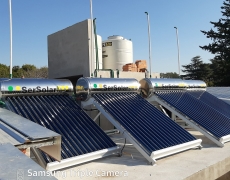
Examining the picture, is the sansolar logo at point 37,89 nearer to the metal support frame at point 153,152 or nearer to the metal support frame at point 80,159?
the metal support frame at point 153,152

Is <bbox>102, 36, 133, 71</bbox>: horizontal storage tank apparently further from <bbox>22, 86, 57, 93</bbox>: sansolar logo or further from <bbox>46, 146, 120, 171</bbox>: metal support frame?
<bbox>46, 146, 120, 171</bbox>: metal support frame

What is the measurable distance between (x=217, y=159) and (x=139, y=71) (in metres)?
6.77

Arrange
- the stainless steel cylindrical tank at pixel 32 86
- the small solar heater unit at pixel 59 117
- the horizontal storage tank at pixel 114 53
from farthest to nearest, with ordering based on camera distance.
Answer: the horizontal storage tank at pixel 114 53
the stainless steel cylindrical tank at pixel 32 86
the small solar heater unit at pixel 59 117

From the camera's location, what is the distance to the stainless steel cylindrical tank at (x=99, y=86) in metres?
6.19

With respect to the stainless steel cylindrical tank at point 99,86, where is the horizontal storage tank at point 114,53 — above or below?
above

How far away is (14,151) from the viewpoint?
2428mm

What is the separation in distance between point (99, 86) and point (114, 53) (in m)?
5.93

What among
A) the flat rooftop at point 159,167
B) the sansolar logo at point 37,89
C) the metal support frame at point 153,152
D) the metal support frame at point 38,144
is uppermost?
the sansolar logo at point 37,89

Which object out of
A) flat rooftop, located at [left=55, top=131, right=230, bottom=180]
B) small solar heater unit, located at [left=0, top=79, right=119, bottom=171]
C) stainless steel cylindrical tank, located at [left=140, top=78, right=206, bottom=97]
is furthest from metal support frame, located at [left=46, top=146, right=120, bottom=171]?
stainless steel cylindrical tank, located at [left=140, top=78, right=206, bottom=97]

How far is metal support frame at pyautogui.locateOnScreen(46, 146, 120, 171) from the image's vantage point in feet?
13.2

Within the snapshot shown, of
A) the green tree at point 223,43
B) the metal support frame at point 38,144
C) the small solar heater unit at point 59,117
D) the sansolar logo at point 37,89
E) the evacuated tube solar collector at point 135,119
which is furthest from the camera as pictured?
the green tree at point 223,43

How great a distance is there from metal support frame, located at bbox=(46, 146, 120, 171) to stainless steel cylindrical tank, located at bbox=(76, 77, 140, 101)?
5.37ft

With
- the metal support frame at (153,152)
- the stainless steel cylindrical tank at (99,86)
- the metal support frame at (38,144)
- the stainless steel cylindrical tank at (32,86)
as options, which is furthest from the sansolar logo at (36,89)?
the metal support frame at (38,144)

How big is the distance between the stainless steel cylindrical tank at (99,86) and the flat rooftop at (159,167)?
1509 mm
